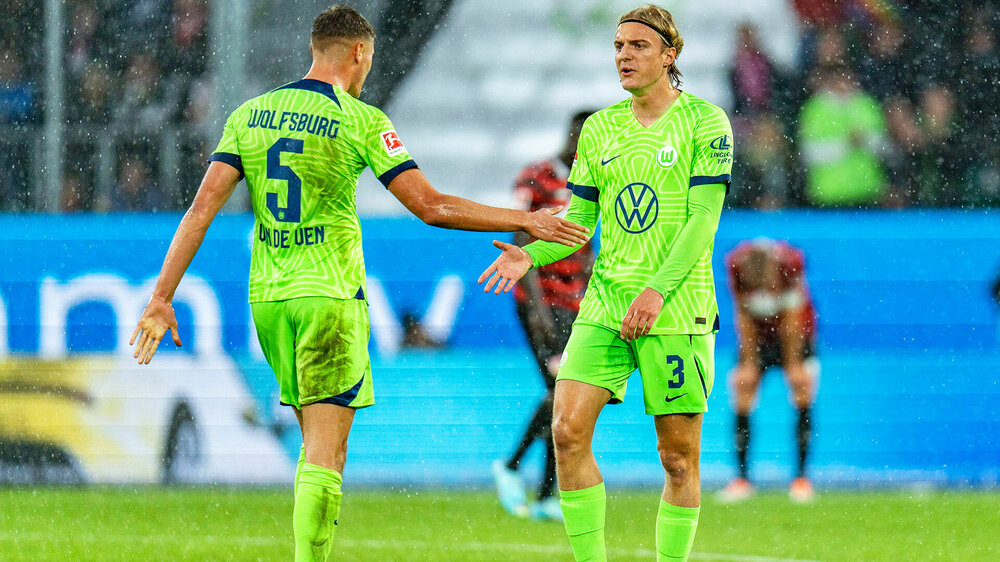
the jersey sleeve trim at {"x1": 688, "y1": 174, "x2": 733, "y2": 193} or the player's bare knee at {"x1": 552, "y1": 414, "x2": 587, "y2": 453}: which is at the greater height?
the jersey sleeve trim at {"x1": 688, "y1": 174, "x2": 733, "y2": 193}

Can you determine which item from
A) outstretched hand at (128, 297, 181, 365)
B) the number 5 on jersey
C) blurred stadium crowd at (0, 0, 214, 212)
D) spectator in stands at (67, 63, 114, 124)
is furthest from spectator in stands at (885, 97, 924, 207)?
outstretched hand at (128, 297, 181, 365)

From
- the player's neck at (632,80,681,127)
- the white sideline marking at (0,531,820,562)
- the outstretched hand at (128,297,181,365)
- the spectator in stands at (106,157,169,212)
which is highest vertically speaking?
the player's neck at (632,80,681,127)

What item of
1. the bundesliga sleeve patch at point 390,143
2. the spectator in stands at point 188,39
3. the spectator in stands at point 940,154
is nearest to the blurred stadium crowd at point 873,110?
the spectator in stands at point 940,154

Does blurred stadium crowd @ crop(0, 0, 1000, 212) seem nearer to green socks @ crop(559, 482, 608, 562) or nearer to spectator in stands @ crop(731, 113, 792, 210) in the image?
spectator in stands @ crop(731, 113, 792, 210)

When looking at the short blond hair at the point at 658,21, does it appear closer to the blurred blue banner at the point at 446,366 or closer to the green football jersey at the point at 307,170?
the green football jersey at the point at 307,170

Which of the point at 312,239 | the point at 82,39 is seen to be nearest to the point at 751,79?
the point at 82,39

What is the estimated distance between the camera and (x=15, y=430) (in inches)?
264

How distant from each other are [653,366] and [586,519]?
471mm

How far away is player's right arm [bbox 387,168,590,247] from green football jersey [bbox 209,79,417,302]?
6cm

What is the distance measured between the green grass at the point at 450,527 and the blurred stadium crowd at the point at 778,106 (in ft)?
5.69

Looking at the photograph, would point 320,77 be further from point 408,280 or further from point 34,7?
point 34,7

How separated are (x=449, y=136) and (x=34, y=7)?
8.58ft

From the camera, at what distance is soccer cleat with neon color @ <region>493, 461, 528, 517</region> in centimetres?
614

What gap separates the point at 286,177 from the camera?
364 centimetres
